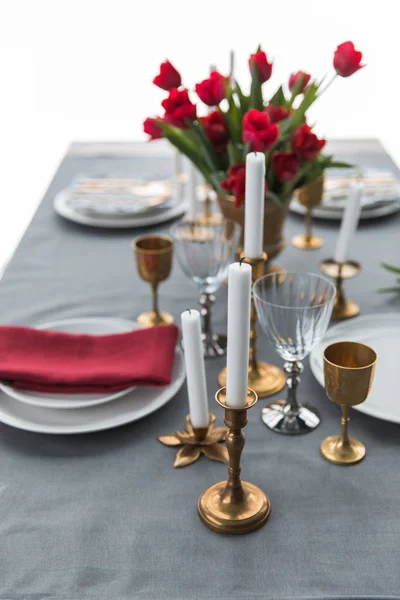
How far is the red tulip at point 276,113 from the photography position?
1.19m

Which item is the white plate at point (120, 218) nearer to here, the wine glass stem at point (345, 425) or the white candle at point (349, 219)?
the white candle at point (349, 219)

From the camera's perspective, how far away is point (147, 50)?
3.80 meters

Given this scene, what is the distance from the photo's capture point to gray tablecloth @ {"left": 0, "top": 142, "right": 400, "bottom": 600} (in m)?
0.72

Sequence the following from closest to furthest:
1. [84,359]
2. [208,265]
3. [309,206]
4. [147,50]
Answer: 1. [84,359]
2. [208,265]
3. [309,206]
4. [147,50]

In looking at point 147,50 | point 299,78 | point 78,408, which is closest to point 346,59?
point 299,78

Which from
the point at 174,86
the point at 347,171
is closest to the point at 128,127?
the point at 347,171

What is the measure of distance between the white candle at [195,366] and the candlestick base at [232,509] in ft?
0.32

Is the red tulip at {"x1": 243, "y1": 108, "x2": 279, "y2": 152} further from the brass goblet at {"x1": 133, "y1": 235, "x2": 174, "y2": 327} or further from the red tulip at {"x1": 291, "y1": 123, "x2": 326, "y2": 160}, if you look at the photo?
the brass goblet at {"x1": 133, "y1": 235, "x2": 174, "y2": 327}

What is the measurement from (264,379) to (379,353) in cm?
19

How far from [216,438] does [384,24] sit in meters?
3.54

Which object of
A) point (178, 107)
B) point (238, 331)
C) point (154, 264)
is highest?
point (178, 107)

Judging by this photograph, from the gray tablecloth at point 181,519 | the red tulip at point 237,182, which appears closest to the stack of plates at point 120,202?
the red tulip at point 237,182

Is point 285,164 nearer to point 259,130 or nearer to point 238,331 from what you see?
point 259,130

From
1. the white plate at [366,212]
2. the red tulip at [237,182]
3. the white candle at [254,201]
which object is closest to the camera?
the white candle at [254,201]
